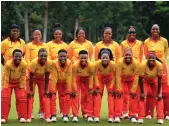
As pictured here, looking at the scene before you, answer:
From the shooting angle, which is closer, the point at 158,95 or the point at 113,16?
the point at 158,95

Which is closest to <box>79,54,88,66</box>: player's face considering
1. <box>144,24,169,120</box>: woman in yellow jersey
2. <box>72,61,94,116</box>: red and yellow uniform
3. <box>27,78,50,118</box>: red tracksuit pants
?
<box>72,61,94,116</box>: red and yellow uniform

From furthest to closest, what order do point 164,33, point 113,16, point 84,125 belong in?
1. point 113,16
2. point 164,33
3. point 84,125

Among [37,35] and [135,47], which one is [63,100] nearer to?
[37,35]

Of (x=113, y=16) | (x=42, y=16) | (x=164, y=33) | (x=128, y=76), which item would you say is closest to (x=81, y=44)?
(x=128, y=76)

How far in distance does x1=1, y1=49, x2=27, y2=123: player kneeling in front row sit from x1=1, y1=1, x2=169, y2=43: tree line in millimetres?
45001

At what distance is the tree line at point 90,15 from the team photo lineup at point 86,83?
4483 centimetres

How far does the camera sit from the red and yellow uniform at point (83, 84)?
10.4m

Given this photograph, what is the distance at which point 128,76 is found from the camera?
10586mm

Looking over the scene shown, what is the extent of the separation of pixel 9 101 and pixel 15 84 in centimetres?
40

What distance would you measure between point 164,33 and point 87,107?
4742cm

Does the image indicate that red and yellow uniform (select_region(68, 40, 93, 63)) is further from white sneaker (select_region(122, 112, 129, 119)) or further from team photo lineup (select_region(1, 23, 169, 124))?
white sneaker (select_region(122, 112, 129, 119))

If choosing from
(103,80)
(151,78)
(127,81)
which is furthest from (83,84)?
(151,78)

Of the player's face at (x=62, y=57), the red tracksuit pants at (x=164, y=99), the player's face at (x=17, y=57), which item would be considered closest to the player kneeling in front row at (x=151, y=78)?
the red tracksuit pants at (x=164, y=99)

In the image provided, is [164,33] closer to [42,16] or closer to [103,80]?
[42,16]
